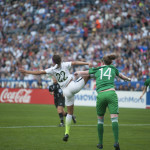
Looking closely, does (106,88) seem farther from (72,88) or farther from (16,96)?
(16,96)

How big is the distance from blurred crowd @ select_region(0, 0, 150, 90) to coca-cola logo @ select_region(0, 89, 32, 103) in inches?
81.5

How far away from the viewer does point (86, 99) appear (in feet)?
94.2

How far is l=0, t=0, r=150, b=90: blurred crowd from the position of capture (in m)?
29.0

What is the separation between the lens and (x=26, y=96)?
102ft

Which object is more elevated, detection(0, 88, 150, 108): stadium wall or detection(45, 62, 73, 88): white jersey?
detection(45, 62, 73, 88): white jersey

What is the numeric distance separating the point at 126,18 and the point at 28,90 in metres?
9.73

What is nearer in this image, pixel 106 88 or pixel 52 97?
pixel 106 88

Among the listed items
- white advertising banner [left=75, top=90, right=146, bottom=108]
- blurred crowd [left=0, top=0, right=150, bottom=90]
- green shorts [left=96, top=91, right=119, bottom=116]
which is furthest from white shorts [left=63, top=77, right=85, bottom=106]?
blurred crowd [left=0, top=0, right=150, bottom=90]

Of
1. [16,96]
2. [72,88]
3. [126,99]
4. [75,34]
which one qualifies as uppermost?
[75,34]

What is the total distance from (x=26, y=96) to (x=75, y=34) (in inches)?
286

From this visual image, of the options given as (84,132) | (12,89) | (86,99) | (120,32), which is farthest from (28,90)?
(84,132)

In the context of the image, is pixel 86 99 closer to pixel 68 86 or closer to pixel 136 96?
pixel 136 96

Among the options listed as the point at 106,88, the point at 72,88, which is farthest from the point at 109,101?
the point at 72,88

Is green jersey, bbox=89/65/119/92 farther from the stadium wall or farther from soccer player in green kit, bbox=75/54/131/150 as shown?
the stadium wall
